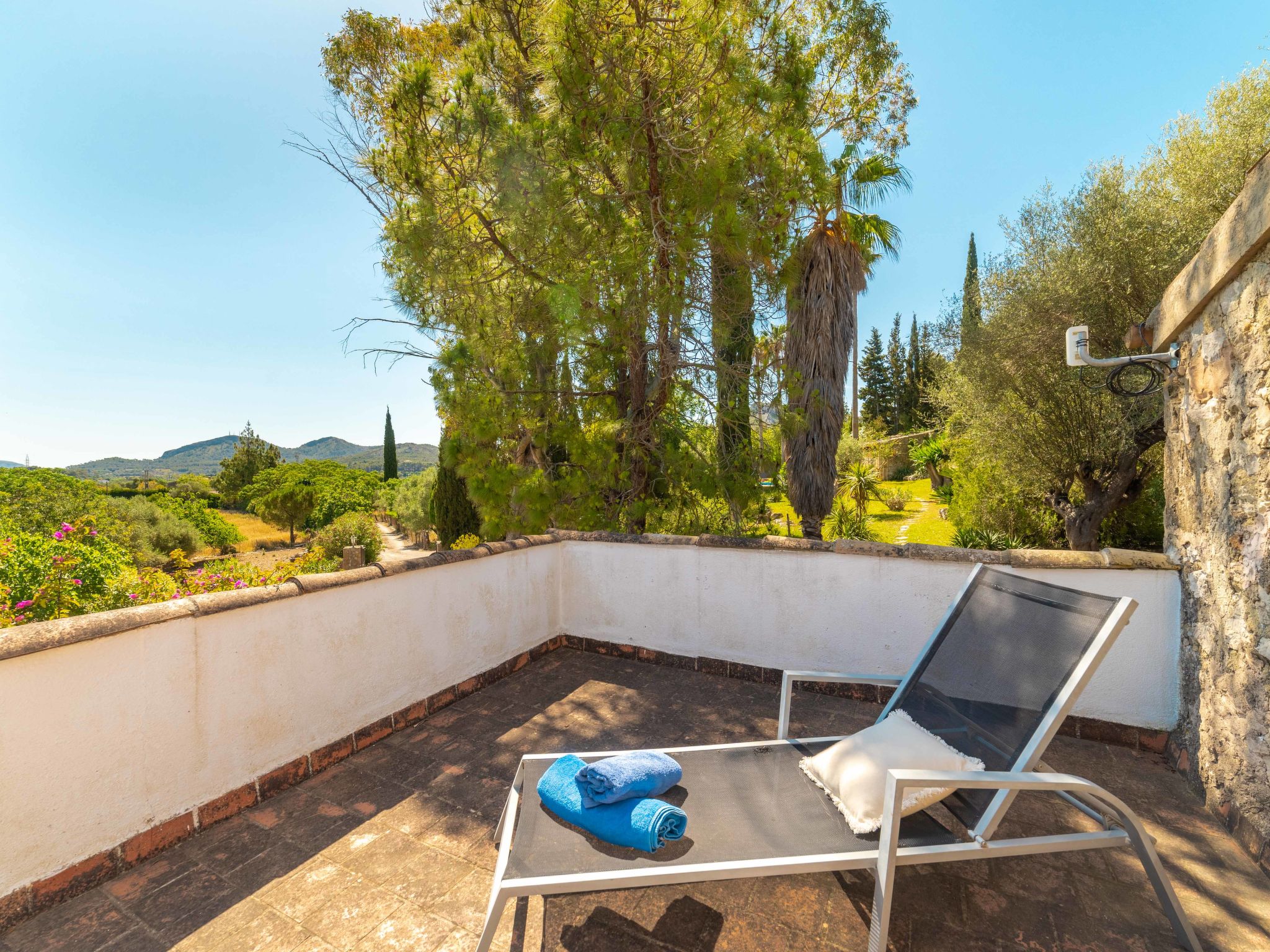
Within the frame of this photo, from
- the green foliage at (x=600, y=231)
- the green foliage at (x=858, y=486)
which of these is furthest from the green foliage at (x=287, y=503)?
the green foliage at (x=600, y=231)

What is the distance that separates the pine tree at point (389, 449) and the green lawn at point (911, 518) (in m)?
29.1

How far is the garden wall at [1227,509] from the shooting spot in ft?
6.97

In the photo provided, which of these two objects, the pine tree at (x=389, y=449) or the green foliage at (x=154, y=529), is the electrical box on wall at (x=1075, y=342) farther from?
the pine tree at (x=389, y=449)

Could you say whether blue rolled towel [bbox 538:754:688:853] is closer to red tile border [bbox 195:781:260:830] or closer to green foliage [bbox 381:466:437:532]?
red tile border [bbox 195:781:260:830]

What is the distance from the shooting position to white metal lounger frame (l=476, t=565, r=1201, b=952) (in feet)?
4.84

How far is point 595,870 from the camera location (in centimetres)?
154

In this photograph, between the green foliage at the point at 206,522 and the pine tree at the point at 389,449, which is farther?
the pine tree at the point at 389,449

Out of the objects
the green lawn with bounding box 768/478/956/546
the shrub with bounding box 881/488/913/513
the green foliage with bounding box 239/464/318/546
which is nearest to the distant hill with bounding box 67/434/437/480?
the green foliage with bounding box 239/464/318/546

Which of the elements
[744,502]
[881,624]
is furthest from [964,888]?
[744,502]

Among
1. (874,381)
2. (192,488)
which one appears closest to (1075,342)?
(874,381)

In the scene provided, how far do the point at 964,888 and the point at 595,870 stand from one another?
4.41 ft

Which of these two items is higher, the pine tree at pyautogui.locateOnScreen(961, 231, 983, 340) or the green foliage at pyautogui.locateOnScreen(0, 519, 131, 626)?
the pine tree at pyautogui.locateOnScreen(961, 231, 983, 340)

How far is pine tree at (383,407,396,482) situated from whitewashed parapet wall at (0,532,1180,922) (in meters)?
37.2

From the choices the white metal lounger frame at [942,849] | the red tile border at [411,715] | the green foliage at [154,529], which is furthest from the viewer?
the green foliage at [154,529]
